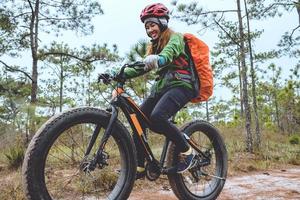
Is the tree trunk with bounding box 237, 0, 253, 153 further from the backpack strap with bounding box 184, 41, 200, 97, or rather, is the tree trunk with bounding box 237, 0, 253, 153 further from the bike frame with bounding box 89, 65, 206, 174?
the bike frame with bounding box 89, 65, 206, 174

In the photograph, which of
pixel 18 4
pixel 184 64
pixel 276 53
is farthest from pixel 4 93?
pixel 184 64

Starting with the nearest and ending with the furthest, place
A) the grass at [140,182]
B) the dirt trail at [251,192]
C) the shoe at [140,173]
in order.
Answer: the shoe at [140,173]
the grass at [140,182]
the dirt trail at [251,192]

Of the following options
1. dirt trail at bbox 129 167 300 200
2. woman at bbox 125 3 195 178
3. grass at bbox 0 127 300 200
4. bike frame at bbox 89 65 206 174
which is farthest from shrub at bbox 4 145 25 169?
bike frame at bbox 89 65 206 174

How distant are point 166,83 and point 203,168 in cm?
130

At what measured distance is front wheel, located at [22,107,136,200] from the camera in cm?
262

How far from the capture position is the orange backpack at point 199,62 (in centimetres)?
377

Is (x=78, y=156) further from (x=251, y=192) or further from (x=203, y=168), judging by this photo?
(x=251, y=192)

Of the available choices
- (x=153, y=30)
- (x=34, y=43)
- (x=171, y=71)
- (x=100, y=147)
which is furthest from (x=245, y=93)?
(x=100, y=147)

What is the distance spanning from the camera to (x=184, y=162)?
12.9 feet

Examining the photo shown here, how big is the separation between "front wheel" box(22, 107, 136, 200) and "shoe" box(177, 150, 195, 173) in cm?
75

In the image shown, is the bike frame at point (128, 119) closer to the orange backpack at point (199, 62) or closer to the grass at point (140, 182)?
the grass at point (140, 182)

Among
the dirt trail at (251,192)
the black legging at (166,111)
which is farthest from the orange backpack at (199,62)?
the dirt trail at (251,192)

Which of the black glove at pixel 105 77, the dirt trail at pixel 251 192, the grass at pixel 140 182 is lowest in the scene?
the dirt trail at pixel 251 192

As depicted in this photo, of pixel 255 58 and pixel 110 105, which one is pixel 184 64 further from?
pixel 255 58
